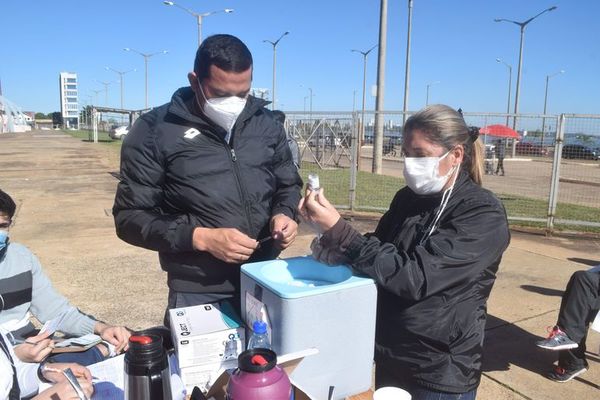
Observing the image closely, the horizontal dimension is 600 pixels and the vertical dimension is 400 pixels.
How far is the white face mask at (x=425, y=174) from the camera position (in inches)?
68.9

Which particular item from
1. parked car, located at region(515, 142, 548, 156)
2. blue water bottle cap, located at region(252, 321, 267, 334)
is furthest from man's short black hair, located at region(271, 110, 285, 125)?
parked car, located at region(515, 142, 548, 156)

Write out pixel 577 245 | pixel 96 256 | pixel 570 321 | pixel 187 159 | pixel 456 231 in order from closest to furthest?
1. pixel 456 231
2. pixel 187 159
3. pixel 570 321
4. pixel 96 256
5. pixel 577 245

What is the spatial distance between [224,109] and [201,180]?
294 mm

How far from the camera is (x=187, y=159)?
1887 millimetres

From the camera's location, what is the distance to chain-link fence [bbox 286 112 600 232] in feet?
26.6

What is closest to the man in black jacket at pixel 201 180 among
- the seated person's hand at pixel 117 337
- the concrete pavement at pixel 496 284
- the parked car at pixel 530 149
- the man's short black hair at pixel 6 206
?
the seated person's hand at pixel 117 337

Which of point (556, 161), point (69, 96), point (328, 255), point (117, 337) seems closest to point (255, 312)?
point (328, 255)

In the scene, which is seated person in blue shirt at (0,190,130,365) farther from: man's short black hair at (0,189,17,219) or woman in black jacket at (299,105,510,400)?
woman in black jacket at (299,105,510,400)

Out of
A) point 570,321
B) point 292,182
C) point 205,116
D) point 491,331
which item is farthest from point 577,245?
point 205,116

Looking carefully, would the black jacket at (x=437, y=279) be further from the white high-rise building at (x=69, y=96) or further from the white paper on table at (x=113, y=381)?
the white high-rise building at (x=69, y=96)

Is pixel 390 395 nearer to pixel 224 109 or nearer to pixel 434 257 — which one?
pixel 434 257

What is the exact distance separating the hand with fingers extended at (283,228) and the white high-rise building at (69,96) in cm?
13808

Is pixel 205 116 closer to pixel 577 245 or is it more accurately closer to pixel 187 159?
pixel 187 159

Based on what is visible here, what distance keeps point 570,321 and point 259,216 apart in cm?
262
